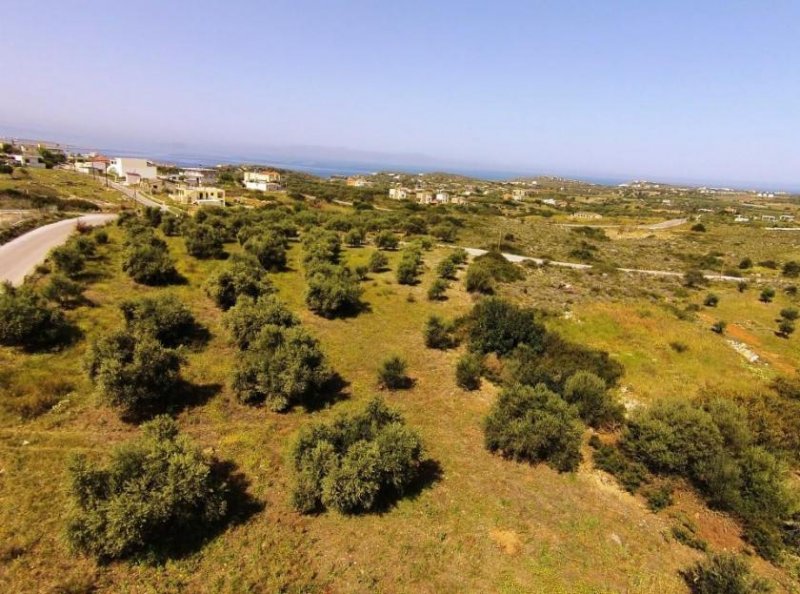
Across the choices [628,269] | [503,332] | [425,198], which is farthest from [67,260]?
[425,198]

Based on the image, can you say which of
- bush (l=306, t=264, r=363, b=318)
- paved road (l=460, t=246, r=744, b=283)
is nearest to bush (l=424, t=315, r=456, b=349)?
bush (l=306, t=264, r=363, b=318)

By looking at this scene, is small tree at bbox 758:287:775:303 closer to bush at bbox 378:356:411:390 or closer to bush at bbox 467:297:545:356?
bush at bbox 467:297:545:356

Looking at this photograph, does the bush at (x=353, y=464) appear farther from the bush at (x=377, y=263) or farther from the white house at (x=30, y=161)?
the white house at (x=30, y=161)

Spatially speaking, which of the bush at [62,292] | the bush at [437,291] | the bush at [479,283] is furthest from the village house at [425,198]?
the bush at [62,292]

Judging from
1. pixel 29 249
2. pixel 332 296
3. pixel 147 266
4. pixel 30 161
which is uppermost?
pixel 30 161

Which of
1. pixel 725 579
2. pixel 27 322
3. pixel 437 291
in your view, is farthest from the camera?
pixel 437 291

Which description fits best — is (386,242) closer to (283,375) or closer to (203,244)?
(203,244)

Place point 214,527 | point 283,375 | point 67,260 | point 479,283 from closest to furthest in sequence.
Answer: point 214,527
point 283,375
point 67,260
point 479,283
